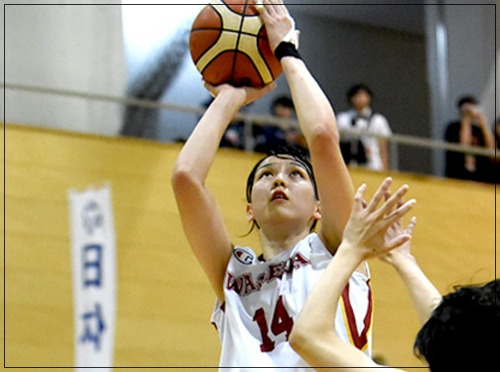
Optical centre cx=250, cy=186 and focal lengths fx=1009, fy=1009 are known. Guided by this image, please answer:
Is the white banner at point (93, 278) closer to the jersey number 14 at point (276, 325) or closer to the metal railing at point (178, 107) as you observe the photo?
the metal railing at point (178, 107)

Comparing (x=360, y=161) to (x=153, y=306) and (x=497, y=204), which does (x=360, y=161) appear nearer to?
(x=497, y=204)

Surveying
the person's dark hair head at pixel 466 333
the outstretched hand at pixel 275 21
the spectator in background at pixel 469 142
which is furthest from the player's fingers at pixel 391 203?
the spectator in background at pixel 469 142

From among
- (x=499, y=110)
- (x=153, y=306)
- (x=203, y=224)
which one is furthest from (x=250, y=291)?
(x=499, y=110)

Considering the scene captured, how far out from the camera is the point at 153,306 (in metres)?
8.10

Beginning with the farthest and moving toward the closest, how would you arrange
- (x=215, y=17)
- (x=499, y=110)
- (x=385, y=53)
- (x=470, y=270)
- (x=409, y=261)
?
(x=385, y=53) → (x=499, y=110) → (x=470, y=270) → (x=215, y=17) → (x=409, y=261)

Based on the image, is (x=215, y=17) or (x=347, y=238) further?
(x=215, y=17)

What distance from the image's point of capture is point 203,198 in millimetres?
3189

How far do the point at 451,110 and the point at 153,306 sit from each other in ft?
18.2

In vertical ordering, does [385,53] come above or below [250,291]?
above

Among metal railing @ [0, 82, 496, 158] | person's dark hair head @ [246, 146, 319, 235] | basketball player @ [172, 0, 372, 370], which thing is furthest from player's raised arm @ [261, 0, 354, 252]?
metal railing @ [0, 82, 496, 158]

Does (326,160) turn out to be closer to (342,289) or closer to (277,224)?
(277,224)

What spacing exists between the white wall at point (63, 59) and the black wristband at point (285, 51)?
204 inches

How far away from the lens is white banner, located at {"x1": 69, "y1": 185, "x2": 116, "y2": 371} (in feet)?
23.3

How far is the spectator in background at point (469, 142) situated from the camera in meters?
9.64
